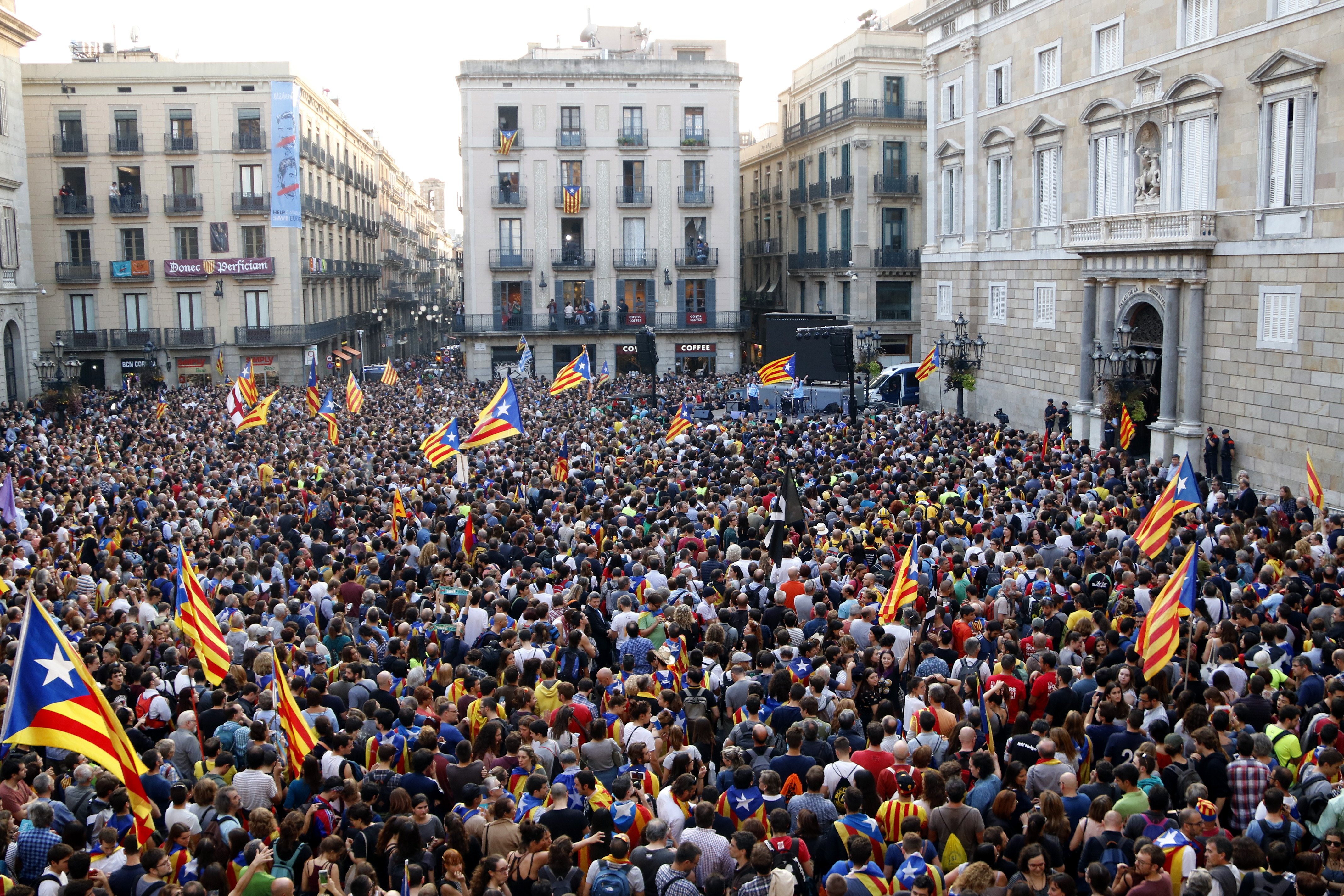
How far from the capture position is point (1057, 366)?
31.1 metres

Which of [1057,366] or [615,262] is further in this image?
[615,262]

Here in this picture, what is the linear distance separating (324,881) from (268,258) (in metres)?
47.4

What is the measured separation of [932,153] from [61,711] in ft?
112

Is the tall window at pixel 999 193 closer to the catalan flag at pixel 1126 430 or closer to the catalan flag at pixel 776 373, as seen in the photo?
the catalan flag at pixel 776 373

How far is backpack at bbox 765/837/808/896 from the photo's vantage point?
6.87 meters

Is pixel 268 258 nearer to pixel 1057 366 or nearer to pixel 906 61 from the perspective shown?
pixel 906 61

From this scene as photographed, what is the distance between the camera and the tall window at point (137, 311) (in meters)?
49.5

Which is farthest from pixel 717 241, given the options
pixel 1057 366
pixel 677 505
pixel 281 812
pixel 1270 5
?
pixel 281 812

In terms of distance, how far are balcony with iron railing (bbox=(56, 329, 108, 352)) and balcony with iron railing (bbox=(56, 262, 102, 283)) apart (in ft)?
6.79

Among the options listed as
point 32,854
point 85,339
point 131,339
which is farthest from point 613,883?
point 85,339

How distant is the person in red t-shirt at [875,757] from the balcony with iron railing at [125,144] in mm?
49728

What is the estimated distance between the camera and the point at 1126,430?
24.3 meters

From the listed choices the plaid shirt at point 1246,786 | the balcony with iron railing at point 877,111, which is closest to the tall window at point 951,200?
the balcony with iron railing at point 877,111

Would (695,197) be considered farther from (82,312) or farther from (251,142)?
(82,312)
